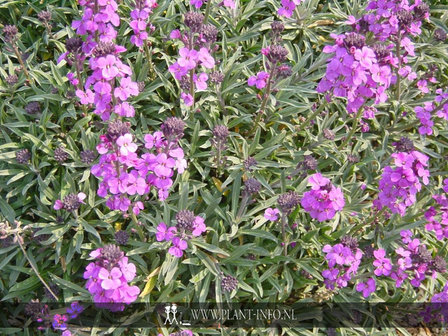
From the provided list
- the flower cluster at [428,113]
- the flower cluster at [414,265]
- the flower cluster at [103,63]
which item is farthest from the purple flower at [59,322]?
the flower cluster at [428,113]

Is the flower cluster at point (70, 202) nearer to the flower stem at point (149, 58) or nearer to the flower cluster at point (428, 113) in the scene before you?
the flower stem at point (149, 58)

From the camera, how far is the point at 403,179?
158 inches

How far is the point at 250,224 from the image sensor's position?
4.72m

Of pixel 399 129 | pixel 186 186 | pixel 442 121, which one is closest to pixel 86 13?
pixel 186 186

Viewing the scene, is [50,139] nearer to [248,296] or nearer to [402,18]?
[248,296]

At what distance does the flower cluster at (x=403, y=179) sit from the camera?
155 inches

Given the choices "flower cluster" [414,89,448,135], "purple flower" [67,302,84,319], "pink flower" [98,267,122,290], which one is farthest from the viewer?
"flower cluster" [414,89,448,135]

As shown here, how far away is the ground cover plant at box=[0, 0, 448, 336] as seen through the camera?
403 cm

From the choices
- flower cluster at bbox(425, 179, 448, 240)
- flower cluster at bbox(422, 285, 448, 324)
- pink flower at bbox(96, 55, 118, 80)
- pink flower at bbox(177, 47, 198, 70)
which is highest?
pink flower at bbox(96, 55, 118, 80)

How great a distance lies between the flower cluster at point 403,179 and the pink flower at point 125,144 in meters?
2.34

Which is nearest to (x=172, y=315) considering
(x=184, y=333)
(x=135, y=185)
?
(x=184, y=333)

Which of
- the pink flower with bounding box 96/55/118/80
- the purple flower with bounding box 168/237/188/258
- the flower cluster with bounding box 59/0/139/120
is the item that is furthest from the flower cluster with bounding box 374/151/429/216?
the pink flower with bounding box 96/55/118/80

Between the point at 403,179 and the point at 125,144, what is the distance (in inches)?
97.9

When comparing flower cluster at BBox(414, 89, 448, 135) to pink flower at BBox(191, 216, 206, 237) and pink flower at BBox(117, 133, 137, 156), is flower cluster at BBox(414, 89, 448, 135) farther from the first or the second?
pink flower at BBox(117, 133, 137, 156)
